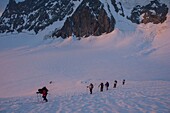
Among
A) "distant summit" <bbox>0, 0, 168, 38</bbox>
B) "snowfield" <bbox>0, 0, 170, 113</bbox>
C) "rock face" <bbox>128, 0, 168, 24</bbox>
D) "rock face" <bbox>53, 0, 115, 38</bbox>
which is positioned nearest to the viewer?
"snowfield" <bbox>0, 0, 170, 113</bbox>

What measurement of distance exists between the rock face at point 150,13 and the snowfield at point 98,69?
8.94 feet

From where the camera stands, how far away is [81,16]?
98688mm

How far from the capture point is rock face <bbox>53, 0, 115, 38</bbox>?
90.5m

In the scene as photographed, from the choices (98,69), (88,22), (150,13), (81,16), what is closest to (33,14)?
(81,16)

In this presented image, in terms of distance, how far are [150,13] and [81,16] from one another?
24.4 meters

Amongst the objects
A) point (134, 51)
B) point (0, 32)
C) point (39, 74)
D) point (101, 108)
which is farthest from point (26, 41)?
point (101, 108)

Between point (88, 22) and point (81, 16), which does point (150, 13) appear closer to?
point (88, 22)

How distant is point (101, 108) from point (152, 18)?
7659 centimetres

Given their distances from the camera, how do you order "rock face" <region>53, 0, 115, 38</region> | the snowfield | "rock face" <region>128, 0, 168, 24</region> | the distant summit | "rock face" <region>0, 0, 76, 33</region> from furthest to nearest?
1. "rock face" <region>0, 0, 76, 33</region>
2. "rock face" <region>53, 0, 115, 38</region>
3. the distant summit
4. "rock face" <region>128, 0, 168, 24</region>
5. the snowfield

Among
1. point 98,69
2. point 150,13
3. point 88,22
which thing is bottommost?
point 98,69

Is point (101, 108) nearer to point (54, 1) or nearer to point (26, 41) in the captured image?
point (26, 41)

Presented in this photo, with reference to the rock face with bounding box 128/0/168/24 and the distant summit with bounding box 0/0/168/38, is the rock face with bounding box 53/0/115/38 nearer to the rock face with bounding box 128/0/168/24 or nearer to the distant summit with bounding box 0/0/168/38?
the distant summit with bounding box 0/0/168/38

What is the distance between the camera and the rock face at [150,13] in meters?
84.9

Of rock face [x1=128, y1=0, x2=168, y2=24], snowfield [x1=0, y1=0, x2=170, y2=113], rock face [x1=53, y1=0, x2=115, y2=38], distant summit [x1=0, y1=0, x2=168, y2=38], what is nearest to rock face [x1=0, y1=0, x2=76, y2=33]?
distant summit [x1=0, y1=0, x2=168, y2=38]
